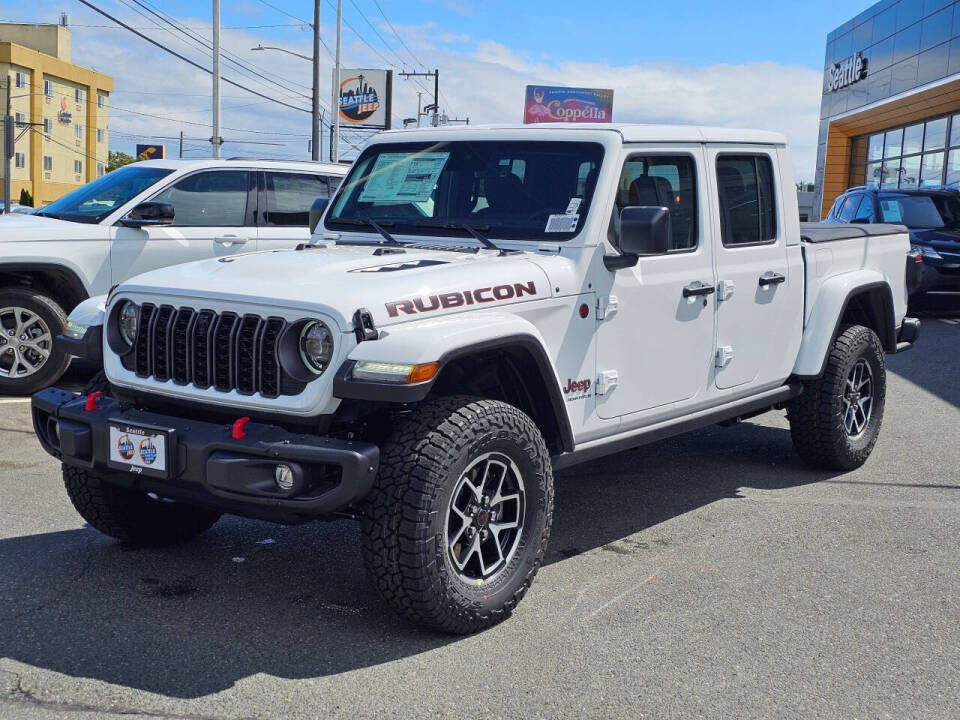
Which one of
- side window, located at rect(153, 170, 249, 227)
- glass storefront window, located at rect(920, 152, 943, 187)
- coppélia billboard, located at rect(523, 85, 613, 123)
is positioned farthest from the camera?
coppélia billboard, located at rect(523, 85, 613, 123)

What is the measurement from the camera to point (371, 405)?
13.3 ft

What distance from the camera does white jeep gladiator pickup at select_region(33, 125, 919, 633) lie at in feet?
12.5

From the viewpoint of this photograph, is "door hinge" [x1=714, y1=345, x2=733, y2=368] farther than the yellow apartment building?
No

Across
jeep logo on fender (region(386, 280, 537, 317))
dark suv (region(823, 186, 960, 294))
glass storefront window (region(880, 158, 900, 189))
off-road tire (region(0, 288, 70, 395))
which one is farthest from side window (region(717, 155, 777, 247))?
glass storefront window (region(880, 158, 900, 189))

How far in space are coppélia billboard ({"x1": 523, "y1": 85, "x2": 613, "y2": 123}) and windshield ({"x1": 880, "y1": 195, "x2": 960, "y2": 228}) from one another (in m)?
59.9

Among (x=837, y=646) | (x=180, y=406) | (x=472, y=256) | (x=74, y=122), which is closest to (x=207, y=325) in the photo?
(x=180, y=406)

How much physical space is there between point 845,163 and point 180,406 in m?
35.7

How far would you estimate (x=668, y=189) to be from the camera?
5246mm

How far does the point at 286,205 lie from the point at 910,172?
2496 cm

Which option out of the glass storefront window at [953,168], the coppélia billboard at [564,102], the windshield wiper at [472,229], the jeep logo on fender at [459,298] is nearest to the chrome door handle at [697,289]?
the windshield wiper at [472,229]

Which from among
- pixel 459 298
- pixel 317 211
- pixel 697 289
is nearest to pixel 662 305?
pixel 697 289

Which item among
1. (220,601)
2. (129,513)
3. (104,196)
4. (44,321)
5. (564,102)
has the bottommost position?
(220,601)

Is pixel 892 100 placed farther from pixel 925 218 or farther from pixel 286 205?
pixel 286 205

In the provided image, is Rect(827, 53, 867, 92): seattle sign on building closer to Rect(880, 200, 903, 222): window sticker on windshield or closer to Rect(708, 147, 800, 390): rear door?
Rect(880, 200, 903, 222): window sticker on windshield
